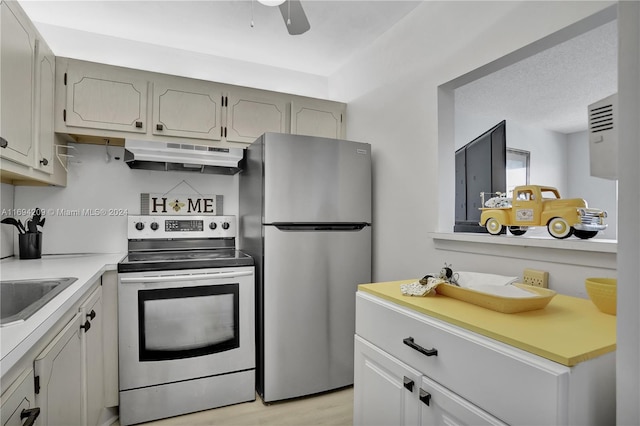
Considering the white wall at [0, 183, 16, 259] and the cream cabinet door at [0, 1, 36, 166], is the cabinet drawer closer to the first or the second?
the cream cabinet door at [0, 1, 36, 166]

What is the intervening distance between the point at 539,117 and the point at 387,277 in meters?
3.24

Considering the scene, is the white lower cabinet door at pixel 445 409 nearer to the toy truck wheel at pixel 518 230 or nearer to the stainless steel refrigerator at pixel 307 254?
the toy truck wheel at pixel 518 230

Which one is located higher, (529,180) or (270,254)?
(529,180)

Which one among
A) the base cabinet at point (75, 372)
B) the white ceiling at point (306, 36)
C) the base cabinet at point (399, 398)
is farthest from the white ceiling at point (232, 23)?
the base cabinet at point (399, 398)

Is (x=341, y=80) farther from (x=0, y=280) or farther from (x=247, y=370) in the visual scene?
(x=0, y=280)

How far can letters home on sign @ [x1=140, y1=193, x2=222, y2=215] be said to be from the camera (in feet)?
8.63

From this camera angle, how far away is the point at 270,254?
7.20ft

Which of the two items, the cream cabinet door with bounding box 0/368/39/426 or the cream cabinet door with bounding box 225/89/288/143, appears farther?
the cream cabinet door with bounding box 225/89/288/143

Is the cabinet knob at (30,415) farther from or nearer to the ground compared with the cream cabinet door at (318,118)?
nearer to the ground

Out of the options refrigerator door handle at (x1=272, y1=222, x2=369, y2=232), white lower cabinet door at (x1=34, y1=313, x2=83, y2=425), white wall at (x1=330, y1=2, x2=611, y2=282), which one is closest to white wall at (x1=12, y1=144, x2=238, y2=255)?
refrigerator door handle at (x1=272, y1=222, x2=369, y2=232)

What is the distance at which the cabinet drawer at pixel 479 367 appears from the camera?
0.76 m

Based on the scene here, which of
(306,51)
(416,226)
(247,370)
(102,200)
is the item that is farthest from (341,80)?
(247,370)

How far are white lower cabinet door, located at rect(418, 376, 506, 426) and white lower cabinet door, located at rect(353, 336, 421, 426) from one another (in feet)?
0.11

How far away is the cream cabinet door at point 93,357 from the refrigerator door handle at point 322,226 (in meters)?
1.05
